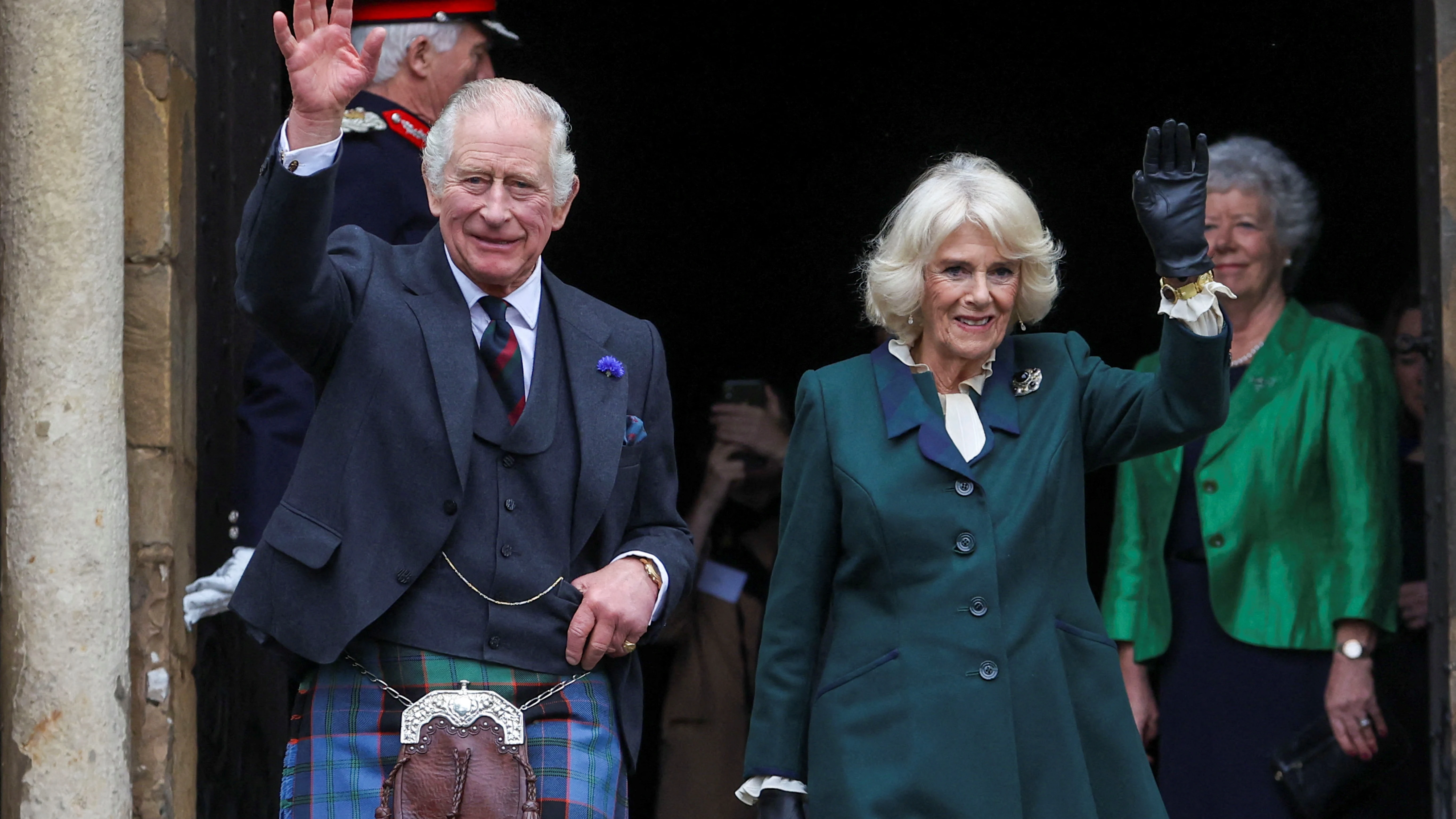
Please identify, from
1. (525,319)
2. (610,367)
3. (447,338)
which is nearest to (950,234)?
(610,367)

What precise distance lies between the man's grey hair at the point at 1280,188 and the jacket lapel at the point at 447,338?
7.73 ft

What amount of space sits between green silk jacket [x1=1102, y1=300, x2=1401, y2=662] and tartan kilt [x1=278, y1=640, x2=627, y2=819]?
6.32ft

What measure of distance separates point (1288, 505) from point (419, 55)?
231 centimetres

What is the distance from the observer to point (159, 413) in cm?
352

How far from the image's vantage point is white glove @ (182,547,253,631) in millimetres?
3416

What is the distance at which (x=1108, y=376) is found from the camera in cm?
298

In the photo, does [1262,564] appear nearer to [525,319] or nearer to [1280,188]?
[1280,188]

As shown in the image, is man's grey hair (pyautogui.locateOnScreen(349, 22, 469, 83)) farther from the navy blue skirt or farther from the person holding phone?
the navy blue skirt

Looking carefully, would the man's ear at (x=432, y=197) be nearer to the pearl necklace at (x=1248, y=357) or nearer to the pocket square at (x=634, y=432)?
the pocket square at (x=634, y=432)

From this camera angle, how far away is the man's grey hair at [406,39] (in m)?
4.03

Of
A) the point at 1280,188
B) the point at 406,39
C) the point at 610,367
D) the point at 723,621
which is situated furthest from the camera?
the point at 723,621

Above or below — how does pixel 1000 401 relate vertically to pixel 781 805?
above

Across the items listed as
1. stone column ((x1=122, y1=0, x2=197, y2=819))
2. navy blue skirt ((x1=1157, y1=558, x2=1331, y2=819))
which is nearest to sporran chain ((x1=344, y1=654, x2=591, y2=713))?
stone column ((x1=122, y1=0, x2=197, y2=819))

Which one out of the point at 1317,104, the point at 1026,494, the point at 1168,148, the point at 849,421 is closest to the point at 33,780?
the point at 849,421
